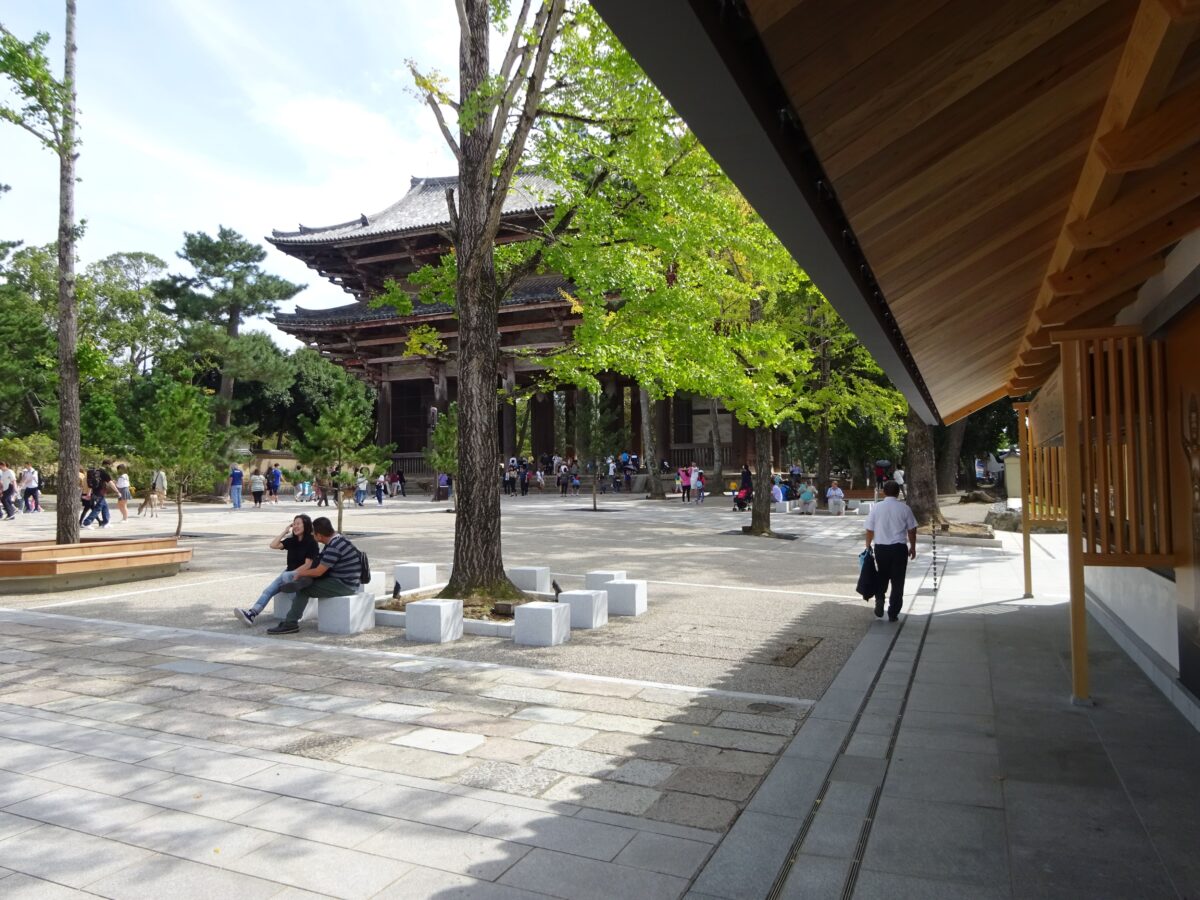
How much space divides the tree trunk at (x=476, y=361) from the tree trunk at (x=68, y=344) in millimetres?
6343

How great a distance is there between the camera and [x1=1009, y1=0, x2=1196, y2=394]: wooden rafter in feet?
6.49

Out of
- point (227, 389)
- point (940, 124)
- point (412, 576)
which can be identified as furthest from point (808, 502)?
point (227, 389)

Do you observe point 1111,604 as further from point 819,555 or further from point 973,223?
point 819,555

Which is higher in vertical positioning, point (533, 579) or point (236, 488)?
point (236, 488)

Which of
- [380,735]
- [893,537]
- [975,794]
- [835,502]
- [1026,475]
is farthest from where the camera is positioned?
[835,502]

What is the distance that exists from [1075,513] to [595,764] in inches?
133

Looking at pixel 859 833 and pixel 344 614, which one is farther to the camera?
pixel 344 614

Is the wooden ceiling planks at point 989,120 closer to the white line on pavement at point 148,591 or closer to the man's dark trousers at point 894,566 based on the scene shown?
the man's dark trousers at point 894,566

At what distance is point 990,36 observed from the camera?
2.18 meters

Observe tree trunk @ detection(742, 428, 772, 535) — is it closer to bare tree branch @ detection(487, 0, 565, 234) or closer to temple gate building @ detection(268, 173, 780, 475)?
bare tree branch @ detection(487, 0, 565, 234)

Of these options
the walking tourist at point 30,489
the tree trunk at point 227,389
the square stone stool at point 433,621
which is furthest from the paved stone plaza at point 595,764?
the tree trunk at point 227,389

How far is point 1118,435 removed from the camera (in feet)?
17.3

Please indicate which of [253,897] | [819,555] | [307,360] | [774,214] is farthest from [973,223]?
[307,360]

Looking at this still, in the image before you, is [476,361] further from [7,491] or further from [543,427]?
[543,427]
